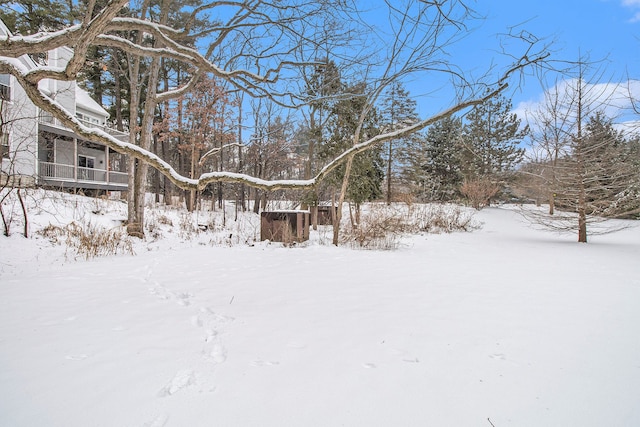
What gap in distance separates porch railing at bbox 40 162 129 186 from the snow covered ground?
11.8 m

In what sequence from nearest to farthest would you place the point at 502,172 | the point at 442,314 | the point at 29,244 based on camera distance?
1. the point at 442,314
2. the point at 29,244
3. the point at 502,172

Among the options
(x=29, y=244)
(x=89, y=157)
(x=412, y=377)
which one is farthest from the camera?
(x=89, y=157)

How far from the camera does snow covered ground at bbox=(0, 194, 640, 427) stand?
1387mm

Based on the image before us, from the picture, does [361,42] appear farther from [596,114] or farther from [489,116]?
[489,116]

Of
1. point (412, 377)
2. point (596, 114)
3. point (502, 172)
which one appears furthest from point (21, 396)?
A: point (502, 172)

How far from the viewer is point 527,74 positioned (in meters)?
3.77

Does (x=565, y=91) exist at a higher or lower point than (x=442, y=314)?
higher

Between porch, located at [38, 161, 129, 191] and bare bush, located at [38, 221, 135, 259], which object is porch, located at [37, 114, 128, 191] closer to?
porch, located at [38, 161, 129, 191]

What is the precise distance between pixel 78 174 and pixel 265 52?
51.4 ft

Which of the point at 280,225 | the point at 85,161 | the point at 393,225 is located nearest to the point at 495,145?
the point at 393,225

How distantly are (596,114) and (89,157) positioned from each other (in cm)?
2393

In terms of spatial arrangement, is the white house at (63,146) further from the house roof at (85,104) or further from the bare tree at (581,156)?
the bare tree at (581,156)

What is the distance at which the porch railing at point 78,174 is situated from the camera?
46.0 feet

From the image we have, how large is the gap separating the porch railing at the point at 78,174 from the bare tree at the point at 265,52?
1061 centimetres
